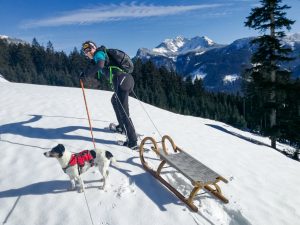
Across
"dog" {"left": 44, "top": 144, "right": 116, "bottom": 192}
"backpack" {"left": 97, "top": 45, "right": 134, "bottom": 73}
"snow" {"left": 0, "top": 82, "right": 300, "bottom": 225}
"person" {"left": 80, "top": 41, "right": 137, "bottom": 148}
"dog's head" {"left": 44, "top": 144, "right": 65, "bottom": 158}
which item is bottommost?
"snow" {"left": 0, "top": 82, "right": 300, "bottom": 225}

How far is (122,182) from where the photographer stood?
322 inches

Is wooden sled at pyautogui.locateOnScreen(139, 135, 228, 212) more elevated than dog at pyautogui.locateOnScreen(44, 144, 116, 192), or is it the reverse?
dog at pyautogui.locateOnScreen(44, 144, 116, 192)

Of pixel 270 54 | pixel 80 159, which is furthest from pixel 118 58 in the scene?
pixel 270 54

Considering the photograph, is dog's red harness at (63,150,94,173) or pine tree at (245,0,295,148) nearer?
dog's red harness at (63,150,94,173)

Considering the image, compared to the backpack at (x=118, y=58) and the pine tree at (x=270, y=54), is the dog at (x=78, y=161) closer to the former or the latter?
the backpack at (x=118, y=58)

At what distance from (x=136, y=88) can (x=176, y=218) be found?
9946 cm

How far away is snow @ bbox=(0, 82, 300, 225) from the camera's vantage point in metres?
7.04

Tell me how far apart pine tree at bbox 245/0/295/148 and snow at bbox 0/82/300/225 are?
1487 cm

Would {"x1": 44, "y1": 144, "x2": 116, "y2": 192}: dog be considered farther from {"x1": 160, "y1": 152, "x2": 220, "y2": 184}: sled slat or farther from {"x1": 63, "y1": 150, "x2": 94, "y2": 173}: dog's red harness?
{"x1": 160, "y1": 152, "x2": 220, "y2": 184}: sled slat

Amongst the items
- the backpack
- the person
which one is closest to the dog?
the person

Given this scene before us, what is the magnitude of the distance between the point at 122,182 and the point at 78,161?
4.90 feet

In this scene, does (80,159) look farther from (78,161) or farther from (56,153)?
(56,153)

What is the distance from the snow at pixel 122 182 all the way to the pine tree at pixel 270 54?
48.8 ft

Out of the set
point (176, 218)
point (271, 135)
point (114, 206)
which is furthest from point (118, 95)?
point (271, 135)
